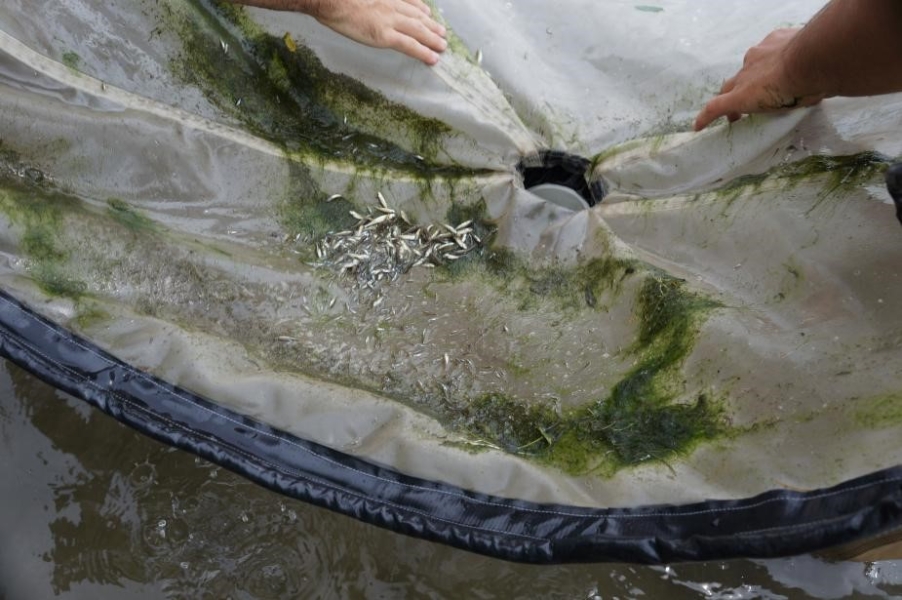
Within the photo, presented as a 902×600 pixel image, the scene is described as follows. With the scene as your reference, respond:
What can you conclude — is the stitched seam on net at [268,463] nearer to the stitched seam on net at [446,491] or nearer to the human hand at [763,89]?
the stitched seam on net at [446,491]

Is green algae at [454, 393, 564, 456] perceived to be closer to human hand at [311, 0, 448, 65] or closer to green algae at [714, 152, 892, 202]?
green algae at [714, 152, 892, 202]

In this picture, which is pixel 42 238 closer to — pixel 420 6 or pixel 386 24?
pixel 386 24

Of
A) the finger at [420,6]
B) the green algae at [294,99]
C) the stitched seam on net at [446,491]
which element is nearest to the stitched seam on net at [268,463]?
the stitched seam on net at [446,491]

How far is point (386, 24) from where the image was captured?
7.71 ft

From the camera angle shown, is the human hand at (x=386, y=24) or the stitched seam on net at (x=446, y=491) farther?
the human hand at (x=386, y=24)

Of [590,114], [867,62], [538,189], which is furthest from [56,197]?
[867,62]

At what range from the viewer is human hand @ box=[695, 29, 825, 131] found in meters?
2.01

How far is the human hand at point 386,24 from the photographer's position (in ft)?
7.67

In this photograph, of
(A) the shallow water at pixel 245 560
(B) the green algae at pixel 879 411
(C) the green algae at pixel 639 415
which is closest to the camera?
(B) the green algae at pixel 879 411

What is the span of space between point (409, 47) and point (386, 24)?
11cm

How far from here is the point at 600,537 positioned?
1.59 meters

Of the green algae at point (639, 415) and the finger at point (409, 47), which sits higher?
the finger at point (409, 47)

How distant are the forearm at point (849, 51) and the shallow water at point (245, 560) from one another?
1401 millimetres

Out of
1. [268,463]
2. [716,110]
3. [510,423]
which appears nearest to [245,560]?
[268,463]
